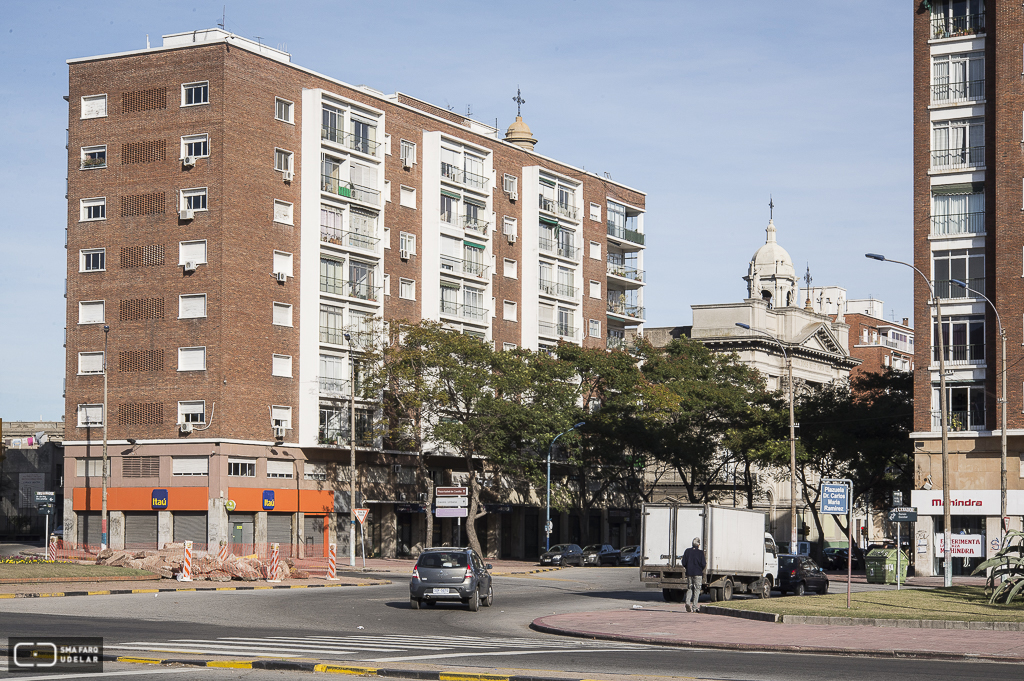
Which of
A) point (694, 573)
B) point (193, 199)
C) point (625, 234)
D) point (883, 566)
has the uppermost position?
point (625, 234)

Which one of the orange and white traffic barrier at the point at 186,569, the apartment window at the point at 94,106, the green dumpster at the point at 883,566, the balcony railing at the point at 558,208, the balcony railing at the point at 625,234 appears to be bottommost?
the green dumpster at the point at 883,566

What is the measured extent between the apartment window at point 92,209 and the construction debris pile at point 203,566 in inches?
1005

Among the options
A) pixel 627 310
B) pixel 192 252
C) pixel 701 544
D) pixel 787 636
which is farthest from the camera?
pixel 627 310

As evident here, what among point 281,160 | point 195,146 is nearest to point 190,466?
point 195,146

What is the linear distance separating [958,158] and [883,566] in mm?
20555

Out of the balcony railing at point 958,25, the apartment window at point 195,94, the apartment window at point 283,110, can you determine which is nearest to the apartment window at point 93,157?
the apartment window at point 195,94

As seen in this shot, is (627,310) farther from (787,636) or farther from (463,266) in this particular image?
(787,636)

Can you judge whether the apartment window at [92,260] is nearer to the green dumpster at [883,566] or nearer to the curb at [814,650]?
the green dumpster at [883,566]

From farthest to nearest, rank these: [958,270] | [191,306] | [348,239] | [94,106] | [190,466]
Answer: [348,239]
[94,106]
[191,306]
[190,466]
[958,270]

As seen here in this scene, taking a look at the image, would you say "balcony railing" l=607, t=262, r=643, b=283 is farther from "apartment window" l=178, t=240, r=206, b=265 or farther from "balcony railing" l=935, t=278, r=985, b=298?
"apartment window" l=178, t=240, r=206, b=265

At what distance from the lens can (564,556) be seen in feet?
234

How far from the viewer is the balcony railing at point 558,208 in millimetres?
90569

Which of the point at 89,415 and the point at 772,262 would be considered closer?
the point at 89,415

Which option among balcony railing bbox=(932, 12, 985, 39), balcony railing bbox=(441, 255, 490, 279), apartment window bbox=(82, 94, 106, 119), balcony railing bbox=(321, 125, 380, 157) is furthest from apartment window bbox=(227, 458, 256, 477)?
balcony railing bbox=(932, 12, 985, 39)
